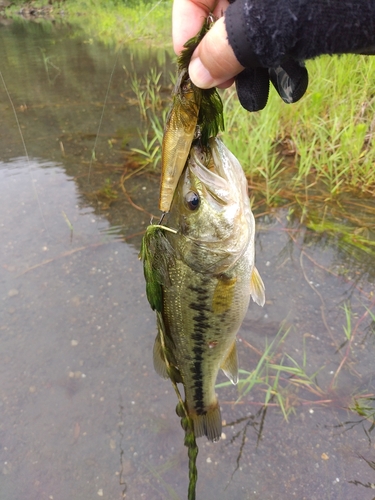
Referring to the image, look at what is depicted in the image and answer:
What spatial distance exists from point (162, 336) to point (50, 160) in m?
4.26

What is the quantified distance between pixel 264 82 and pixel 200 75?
360mm

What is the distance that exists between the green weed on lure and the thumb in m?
0.04

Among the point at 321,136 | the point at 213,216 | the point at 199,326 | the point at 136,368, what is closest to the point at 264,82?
the point at 213,216

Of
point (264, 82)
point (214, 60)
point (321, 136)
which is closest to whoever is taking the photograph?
point (214, 60)

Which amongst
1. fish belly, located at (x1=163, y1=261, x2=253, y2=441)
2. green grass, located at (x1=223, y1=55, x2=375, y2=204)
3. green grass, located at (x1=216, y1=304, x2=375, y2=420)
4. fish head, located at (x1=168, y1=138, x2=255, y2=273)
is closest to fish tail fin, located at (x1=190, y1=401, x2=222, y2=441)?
fish belly, located at (x1=163, y1=261, x2=253, y2=441)

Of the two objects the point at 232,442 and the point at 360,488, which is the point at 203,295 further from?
the point at 360,488

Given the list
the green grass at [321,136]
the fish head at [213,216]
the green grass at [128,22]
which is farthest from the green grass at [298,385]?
the green grass at [128,22]

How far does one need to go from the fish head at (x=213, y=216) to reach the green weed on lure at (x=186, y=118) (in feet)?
0.44

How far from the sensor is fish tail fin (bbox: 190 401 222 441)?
184cm

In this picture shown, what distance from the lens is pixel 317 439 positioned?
7.17 ft

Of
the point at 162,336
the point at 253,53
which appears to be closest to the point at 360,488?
the point at 162,336

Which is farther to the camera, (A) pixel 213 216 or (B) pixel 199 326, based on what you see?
(B) pixel 199 326

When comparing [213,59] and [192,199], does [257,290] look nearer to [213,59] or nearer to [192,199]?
[192,199]

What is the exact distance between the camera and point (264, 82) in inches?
54.7
